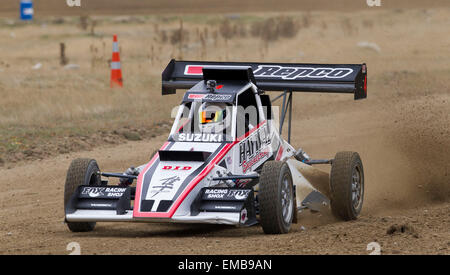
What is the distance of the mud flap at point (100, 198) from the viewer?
9533 mm

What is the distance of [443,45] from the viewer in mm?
29578

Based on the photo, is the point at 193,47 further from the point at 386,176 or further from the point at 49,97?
the point at 386,176

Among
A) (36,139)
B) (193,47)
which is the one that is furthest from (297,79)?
(193,47)

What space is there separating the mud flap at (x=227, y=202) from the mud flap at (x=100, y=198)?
80 centimetres

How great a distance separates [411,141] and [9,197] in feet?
22.5

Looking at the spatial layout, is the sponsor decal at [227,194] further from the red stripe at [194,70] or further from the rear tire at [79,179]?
the red stripe at [194,70]

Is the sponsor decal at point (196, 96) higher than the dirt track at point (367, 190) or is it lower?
higher

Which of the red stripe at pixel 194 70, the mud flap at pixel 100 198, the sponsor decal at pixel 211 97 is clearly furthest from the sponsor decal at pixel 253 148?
the red stripe at pixel 194 70

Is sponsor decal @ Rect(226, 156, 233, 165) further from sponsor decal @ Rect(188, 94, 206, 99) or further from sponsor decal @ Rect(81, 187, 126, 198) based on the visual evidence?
sponsor decal @ Rect(81, 187, 126, 198)

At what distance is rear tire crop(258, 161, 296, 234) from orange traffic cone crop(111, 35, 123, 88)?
12.0m

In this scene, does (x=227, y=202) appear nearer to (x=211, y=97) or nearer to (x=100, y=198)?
(x=100, y=198)

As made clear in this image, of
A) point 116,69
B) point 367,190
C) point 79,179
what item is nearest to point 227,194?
point 79,179

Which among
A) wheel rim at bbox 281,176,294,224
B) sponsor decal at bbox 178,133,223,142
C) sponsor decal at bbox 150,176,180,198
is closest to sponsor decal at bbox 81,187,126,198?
sponsor decal at bbox 150,176,180,198

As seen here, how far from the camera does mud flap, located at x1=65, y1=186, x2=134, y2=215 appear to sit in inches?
375
